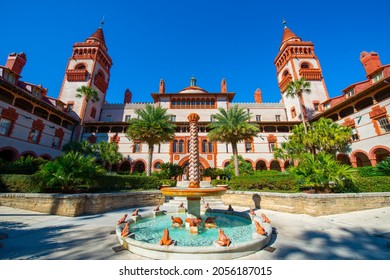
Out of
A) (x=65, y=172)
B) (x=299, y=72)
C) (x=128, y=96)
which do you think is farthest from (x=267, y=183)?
(x=128, y=96)

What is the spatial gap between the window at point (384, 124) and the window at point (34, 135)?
144 feet

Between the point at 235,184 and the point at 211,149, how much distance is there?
14882mm

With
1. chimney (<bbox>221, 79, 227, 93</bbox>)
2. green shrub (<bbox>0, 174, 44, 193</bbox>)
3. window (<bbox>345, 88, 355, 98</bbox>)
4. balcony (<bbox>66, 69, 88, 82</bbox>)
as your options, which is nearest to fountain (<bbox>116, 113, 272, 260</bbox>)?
green shrub (<bbox>0, 174, 44, 193</bbox>)

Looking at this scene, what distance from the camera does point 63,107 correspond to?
29.1 metres

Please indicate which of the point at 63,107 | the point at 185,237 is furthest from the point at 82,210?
the point at 63,107

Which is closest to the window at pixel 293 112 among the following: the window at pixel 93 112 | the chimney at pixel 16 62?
the window at pixel 93 112

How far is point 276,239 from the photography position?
210 inches

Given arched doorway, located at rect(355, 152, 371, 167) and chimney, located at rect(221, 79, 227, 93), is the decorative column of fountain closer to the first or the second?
arched doorway, located at rect(355, 152, 371, 167)

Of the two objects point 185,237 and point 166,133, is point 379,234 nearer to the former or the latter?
point 185,237

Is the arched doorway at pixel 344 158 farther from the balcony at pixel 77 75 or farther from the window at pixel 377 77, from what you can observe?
the balcony at pixel 77 75

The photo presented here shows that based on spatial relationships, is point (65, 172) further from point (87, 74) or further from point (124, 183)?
point (87, 74)

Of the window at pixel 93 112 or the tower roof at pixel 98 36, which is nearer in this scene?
the window at pixel 93 112

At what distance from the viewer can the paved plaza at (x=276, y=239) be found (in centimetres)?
412
